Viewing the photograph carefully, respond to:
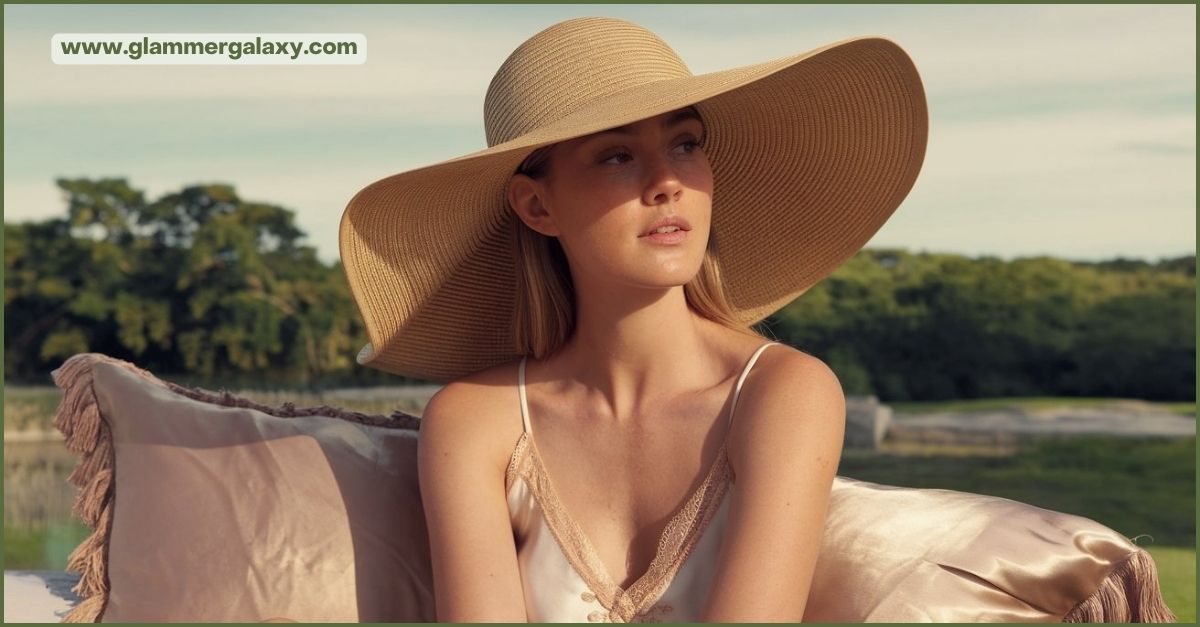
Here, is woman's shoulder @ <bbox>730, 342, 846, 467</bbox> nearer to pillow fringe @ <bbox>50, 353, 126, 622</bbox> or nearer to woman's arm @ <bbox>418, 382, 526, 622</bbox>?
woman's arm @ <bbox>418, 382, 526, 622</bbox>

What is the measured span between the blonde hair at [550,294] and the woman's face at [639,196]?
28 centimetres

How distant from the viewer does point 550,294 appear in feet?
9.14

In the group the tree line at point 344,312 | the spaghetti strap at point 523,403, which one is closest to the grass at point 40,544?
the tree line at point 344,312

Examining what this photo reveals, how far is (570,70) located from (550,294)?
54 centimetres

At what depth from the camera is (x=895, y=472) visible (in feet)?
29.9

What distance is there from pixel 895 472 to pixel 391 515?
6939 millimetres

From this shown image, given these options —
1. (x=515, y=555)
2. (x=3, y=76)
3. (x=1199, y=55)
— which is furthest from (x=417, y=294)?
(x=1199, y=55)

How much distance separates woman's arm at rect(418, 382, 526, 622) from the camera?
2.50 meters

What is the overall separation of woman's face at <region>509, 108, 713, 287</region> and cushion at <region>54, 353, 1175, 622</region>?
0.63 meters

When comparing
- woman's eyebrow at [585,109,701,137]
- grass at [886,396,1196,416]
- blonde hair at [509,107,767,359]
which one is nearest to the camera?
woman's eyebrow at [585,109,701,137]

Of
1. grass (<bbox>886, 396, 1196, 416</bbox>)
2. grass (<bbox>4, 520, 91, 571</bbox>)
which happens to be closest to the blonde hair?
grass (<bbox>4, 520, 91, 571</bbox>)

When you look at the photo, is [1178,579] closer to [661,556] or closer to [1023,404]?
[661,556]

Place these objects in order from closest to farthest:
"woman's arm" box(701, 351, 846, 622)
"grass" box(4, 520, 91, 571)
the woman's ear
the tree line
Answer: "woman's arm" box(701, 351, 846, 622) < the woman's ear < "grass" box(4, 520, 91, 571) < the tree line

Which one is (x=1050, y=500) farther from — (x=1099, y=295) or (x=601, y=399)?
(x=601, y=399)
